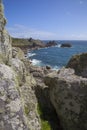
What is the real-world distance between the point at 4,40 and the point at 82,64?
1203 cm

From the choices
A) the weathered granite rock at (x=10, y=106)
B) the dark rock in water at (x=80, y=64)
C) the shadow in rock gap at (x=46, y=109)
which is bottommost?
the shadow in rock gap at (x=46, y=109)

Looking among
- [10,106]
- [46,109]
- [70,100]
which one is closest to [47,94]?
[46,109]

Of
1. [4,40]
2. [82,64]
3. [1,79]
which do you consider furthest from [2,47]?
[82,64]

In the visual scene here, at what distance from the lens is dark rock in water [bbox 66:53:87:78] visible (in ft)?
64.2

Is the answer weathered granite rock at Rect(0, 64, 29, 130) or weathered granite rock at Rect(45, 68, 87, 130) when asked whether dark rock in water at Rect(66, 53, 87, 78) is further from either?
weathered granite rock at Rect(0, 64, 29, 130)

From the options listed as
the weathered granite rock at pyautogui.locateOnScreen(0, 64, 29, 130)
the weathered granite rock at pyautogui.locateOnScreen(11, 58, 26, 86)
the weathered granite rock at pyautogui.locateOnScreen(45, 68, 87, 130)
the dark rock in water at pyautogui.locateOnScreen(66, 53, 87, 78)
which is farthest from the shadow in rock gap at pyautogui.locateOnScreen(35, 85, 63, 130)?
the weathered granite rock at pyautogui.locateOnScreen(0, 64, 29, 130)

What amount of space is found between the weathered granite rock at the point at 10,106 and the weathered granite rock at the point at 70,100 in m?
7.41

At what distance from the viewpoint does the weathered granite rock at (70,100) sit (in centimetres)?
1374

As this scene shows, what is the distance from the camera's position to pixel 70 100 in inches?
570

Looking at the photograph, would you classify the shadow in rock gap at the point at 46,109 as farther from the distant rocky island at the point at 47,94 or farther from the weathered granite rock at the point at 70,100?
the weathered granite rock at the point at 70,100

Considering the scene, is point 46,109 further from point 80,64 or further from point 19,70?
point 80,64

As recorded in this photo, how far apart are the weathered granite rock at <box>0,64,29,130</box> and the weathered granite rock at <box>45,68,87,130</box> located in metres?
7.41

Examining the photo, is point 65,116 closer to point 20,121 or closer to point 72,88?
point 72,88

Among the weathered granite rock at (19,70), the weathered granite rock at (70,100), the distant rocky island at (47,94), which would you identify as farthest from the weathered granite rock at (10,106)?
the weathered granite rock at (70,100)
